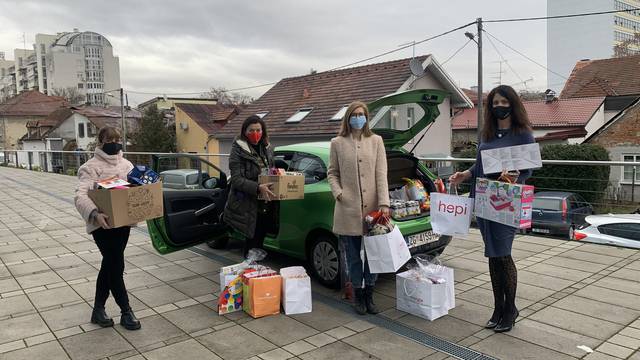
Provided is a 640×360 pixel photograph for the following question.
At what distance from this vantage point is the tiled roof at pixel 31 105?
5291 cm

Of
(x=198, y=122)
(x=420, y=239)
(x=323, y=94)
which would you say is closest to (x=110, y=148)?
(x=420, y=239)

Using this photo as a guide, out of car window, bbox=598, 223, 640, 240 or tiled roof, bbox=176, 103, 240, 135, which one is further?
tiled roof, bbox=176, 103, 240, 135

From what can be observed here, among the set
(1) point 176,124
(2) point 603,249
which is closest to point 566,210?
(2) point 603,249

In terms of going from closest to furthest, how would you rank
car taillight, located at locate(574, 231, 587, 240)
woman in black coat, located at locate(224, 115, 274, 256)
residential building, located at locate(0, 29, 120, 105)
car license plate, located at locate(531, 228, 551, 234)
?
woman in black coat, located at locate(224, 115, 274, 256)
car taillight, located at locate(574, 231, 587, 240)
car license plate, located at locate(531, 228, 551, 234)
residential building, located at locate(0, 29, 120, 105)

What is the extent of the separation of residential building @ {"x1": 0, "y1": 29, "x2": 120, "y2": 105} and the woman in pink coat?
95395mm

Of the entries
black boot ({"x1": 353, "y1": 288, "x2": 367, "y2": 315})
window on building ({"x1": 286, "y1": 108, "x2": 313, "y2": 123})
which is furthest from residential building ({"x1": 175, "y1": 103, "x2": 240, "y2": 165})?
black boot ({"x1": 353, "y1": 288, "x2": 367, "y2": 315})

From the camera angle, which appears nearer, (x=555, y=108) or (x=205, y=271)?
(x=205, y=271)

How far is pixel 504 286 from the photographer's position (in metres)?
3.71

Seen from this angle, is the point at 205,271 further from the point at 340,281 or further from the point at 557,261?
the point at 557,261

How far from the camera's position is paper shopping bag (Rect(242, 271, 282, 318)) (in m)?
4.13

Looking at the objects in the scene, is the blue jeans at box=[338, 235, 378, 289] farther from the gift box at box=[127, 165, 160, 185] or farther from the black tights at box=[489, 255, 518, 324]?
the gift box at box=[127, 165, 160, 185]

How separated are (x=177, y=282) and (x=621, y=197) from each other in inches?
324

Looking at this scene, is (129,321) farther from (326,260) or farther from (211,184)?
(211,184)

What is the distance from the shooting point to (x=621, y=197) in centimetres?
892
